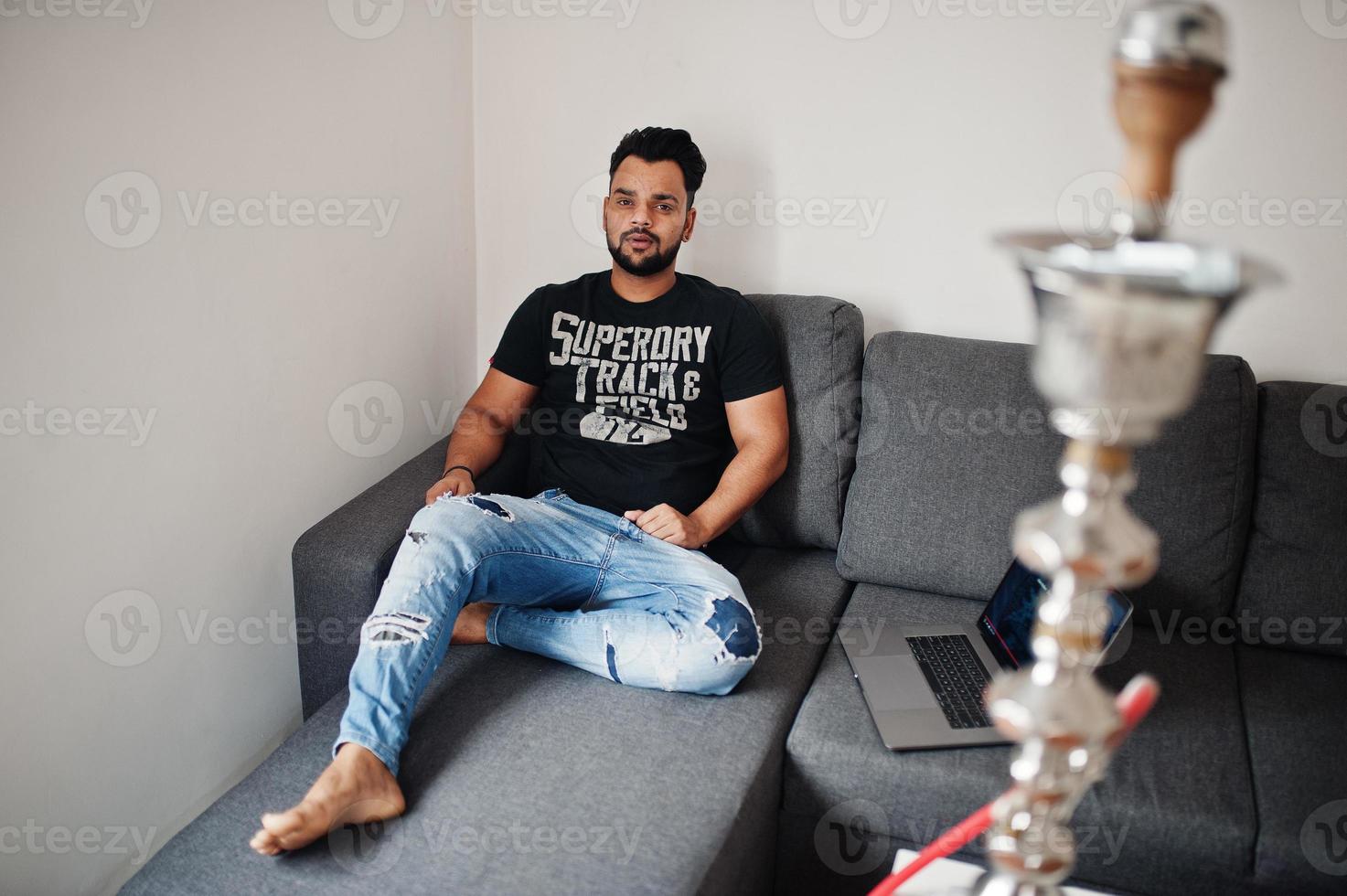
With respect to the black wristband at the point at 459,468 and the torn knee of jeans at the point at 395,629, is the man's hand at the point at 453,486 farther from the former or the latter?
the torn knee of jeans at the point at 395,629

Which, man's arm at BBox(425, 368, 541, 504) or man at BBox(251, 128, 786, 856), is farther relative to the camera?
man's arm at BBox(425, 368, 541, 504)

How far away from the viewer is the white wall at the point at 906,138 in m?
2.05

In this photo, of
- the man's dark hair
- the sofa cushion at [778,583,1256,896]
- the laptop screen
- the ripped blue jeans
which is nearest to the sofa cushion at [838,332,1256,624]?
the laptop screen

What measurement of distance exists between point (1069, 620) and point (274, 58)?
5.75 ft

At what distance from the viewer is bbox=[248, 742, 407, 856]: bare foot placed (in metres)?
1.29

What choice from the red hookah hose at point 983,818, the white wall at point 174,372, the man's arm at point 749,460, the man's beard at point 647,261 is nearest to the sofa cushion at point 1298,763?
the red hookah hose at point 983,818

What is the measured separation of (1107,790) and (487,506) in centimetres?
112

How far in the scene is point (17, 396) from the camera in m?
1.45

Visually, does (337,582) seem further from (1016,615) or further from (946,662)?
(1016,615)

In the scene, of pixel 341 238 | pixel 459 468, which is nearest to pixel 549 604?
pixel 459 468

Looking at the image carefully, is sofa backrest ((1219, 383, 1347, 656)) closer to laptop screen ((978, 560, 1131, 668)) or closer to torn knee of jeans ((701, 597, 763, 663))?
laptop screen ((978, 560, 1131, 668))

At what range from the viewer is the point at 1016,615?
5.70 feet

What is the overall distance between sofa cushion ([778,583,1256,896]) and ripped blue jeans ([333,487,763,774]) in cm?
20

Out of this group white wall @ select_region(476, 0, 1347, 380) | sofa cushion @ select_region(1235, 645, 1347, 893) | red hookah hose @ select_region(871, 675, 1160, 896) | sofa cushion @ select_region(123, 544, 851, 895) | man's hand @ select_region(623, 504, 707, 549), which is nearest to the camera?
red hookah hose @ select_region(871, 675, 1160, 896)
